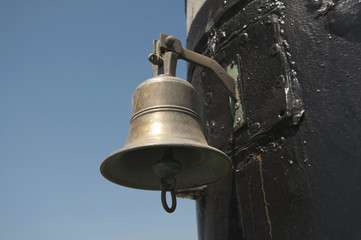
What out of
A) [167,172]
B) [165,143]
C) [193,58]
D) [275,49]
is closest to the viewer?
[165,143]

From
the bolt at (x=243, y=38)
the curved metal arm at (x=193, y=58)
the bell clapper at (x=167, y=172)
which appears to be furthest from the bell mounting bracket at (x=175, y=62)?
the bell clapper at (x=167, y=172)

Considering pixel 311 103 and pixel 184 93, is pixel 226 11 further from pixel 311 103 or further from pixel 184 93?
pixel 311 103

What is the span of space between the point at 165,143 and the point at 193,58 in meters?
0.60

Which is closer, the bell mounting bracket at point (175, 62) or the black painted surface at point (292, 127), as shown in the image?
the black painted surface at point (292, 127)

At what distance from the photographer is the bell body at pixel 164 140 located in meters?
1.64

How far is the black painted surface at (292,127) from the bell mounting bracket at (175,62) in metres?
0.06

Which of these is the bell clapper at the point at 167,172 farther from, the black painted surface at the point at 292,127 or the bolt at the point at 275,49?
the bolt at the point at 275,49

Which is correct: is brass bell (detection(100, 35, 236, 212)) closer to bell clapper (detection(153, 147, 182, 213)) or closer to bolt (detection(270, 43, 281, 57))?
bell clapper (detection(153, 147, 182, 213))

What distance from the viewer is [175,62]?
1895mm

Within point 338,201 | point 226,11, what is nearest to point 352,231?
point 338,201

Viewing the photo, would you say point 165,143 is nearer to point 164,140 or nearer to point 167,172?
point 164,140

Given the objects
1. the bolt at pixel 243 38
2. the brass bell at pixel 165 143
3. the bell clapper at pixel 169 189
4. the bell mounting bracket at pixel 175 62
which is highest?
the bolt at pixel 243 38

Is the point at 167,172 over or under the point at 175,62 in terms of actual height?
under

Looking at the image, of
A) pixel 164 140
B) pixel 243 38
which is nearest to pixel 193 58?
pixel 243 38
